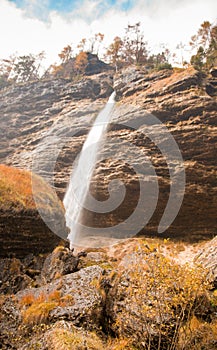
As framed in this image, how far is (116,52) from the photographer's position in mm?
53219

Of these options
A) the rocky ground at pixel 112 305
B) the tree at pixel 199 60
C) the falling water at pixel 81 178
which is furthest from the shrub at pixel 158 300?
the tree at pixel 199 60

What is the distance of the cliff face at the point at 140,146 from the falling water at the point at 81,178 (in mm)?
905

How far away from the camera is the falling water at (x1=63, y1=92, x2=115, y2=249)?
26.7m

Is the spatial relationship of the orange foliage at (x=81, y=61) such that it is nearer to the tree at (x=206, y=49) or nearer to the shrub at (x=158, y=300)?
the tree at (x=206, y=49)

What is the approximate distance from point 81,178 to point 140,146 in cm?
735

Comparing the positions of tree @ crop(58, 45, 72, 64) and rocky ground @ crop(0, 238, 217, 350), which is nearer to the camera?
rocky ground @ crop(0, 238, 217, 350)

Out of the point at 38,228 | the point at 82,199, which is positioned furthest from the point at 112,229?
the point at 38,228

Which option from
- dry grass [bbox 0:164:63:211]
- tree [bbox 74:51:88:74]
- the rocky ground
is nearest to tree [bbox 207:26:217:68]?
tree [bbox 74:51:88:74]

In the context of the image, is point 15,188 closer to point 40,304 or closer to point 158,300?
point 40,304

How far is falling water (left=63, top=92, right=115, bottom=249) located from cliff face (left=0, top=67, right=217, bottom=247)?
91 cm

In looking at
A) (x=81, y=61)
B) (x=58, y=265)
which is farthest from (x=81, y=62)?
(x=58, y=265)

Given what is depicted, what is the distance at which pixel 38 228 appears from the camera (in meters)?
11.7

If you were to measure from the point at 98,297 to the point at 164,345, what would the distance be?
254 cm

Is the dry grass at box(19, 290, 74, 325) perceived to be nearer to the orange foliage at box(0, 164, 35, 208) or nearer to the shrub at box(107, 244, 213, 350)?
the shrub at box(107, 244, 213, 350)
